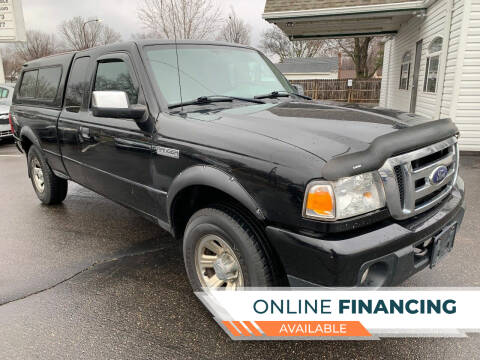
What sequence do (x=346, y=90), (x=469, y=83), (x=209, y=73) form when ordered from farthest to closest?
(x=346, y=90) → (x=469, y=83) → (x=209, y=73)

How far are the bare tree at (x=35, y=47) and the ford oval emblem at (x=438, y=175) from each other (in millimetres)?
52100

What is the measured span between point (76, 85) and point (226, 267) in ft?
8.79

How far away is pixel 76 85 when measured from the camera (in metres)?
3.85

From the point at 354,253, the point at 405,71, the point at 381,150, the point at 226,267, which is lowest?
the point at 226,267

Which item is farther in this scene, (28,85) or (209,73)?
(28,85)

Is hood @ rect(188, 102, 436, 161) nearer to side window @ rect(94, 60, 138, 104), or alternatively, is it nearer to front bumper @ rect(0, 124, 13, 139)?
side window @ rect(94, 60, 138, 104)

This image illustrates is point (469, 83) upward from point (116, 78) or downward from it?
downward

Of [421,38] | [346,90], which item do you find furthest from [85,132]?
[346,90]

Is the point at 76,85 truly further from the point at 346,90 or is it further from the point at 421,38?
the point at 346,90

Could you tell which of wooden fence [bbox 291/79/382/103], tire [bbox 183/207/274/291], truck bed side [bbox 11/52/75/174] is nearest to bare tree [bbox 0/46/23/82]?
wooden fence [bbox 291/79/382/103]

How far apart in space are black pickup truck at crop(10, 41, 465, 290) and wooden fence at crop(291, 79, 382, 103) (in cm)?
2055

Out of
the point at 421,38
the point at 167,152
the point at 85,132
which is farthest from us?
the point at 421,38

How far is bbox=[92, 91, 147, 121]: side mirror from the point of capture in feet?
8.76

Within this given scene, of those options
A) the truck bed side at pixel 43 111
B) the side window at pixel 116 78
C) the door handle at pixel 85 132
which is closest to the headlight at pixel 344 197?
the side window at pixel 116 78
